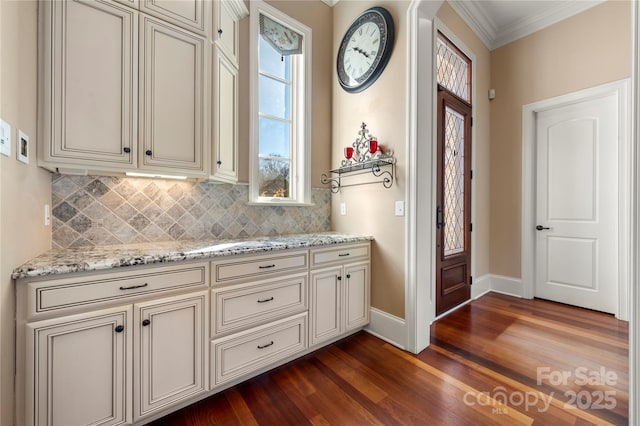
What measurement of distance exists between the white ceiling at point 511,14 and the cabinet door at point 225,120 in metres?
2.68

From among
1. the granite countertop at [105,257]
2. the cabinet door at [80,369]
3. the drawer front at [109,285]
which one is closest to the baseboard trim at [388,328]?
the granite countertop at [105,257]

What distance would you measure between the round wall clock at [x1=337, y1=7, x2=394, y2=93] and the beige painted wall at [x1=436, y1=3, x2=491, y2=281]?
139 cm

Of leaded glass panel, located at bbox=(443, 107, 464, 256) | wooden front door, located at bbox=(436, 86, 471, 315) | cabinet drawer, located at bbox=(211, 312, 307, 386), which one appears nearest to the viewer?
cabinet drawer, located at bbox=(211, 312, 307, 386)

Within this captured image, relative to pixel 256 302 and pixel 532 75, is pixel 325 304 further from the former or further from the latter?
pixel 532 75

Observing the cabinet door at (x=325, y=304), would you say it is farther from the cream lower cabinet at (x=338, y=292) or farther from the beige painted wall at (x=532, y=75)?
the beige painted wall at (x=532, y=75)

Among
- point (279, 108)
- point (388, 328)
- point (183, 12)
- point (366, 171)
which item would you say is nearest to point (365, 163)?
point (366, 171)

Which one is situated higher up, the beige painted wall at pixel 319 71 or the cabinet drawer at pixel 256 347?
the beige painted wall at pixel 319 71

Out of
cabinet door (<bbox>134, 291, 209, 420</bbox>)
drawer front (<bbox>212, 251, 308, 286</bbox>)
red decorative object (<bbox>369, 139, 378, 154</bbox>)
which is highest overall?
red decorative object (<bbox>369, 139, 378, 154</bbox>)

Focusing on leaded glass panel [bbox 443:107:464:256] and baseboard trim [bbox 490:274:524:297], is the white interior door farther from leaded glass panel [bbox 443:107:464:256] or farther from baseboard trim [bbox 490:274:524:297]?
leaded glass panel [bbox 443:107:464:256]

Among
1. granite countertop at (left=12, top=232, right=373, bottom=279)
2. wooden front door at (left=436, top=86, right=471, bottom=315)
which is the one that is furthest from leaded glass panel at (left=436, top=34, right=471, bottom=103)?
granite countertop at (left=12, top=232, right=373, bottom=279)

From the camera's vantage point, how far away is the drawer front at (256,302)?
5.15 ft

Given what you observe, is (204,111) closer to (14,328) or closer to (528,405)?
(14,328)

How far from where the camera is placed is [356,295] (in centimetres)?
232

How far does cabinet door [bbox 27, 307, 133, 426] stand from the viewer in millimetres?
1095
